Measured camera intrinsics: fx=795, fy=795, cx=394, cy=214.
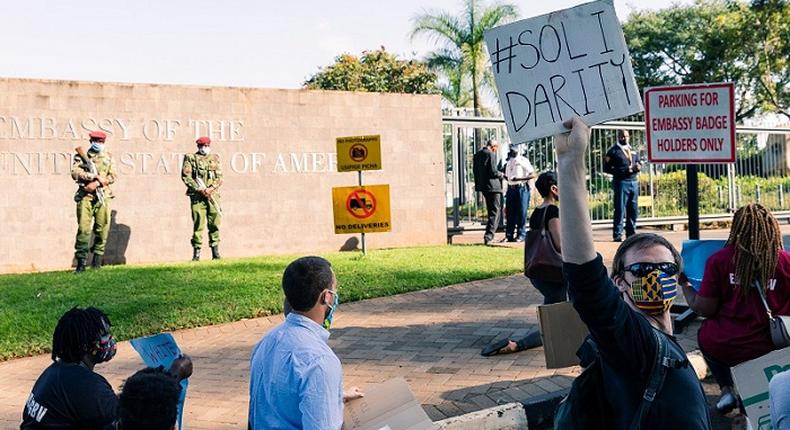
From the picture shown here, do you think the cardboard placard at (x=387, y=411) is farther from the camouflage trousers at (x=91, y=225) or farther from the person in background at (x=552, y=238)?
the camouflage trousers at (x=91, y=225)

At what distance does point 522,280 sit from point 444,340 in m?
3.52

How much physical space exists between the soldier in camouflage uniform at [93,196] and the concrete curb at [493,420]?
8380mm

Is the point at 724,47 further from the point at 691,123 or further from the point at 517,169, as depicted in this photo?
the point at 691,123

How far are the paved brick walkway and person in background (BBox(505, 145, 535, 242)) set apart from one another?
19.6 ft

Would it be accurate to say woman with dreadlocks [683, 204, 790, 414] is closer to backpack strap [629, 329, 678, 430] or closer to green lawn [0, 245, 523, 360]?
backpack strap [629, 329, 678, 430]

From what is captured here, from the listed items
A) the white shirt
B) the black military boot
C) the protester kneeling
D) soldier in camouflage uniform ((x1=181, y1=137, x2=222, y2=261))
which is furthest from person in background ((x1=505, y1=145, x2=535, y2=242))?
the protester kneeling

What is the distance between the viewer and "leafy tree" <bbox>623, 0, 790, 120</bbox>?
35.4 metres

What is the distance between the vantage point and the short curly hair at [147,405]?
2676 millimetres

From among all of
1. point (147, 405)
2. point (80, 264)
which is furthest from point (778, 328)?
point (80, 264)

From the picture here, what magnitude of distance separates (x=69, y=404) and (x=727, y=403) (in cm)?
419

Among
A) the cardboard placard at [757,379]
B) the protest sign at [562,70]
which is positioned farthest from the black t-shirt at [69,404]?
the cardboard placard at [757,379]

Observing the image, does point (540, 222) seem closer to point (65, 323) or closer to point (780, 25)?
point (65, 323)

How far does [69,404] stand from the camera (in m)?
3.30

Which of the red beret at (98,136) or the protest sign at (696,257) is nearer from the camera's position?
the protest sign at (696,257)
